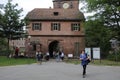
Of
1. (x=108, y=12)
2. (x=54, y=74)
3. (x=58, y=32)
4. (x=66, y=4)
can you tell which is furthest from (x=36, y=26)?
(x=54, y=74)

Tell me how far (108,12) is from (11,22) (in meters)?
16.6

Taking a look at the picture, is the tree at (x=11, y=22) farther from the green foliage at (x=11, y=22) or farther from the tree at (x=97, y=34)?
the tree at (x=97, y=34)

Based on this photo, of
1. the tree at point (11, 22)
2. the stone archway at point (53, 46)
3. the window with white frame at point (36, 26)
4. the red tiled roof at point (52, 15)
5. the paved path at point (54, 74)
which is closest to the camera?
the paved path at point (54, 74)

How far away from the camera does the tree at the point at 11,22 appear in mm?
55688

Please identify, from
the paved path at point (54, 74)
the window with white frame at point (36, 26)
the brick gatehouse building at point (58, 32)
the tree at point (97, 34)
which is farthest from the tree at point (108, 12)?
the paved path at point (54, 74)

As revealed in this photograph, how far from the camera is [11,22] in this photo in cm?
5625

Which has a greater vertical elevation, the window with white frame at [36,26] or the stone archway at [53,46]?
the window with white frame at [36,26]

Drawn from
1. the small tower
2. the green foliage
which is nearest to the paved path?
the green foliage

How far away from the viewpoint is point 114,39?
57.0m

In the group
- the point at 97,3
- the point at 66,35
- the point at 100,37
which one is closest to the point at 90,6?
the point at 97,3

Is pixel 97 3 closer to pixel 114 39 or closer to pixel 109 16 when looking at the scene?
pixel 109 16

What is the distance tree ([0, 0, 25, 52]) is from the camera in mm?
55688

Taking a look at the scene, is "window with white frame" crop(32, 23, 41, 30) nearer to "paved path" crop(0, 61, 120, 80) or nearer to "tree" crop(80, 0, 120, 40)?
"tree" crop(80, 0, 120, 40)

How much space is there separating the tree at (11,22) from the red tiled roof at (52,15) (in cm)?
872
